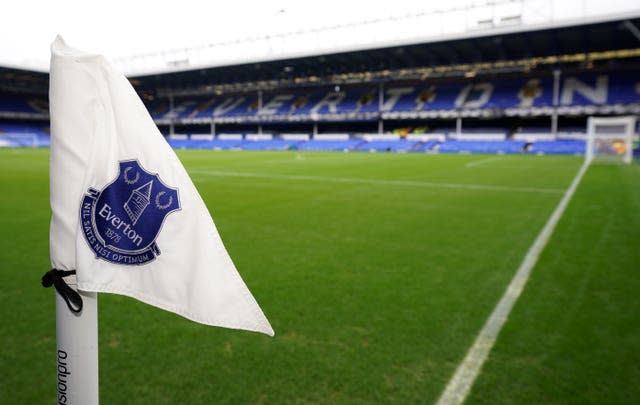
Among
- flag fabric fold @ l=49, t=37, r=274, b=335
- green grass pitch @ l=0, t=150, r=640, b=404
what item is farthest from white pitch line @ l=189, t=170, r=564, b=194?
flag fabric fold @ l=49, t=37, r=274, b=335

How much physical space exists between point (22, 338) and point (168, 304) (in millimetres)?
2692

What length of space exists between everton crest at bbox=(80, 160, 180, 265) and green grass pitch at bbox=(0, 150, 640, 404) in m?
1.59

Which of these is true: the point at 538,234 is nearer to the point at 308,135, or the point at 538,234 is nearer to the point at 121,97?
the point at 121,97

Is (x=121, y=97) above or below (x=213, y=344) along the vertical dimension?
above

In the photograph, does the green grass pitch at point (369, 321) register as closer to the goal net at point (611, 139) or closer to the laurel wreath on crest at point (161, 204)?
the laurel wreath on crest at point (161, 204)

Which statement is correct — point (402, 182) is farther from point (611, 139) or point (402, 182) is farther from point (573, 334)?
point (611, 139)

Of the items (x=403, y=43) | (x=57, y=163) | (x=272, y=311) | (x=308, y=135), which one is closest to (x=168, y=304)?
(x=57, y=163)

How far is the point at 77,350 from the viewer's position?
1076 millimetres

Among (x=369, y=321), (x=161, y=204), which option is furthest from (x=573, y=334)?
(x=161, y=204)

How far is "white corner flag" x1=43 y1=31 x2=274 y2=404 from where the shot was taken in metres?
1.06

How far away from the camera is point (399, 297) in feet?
13.0

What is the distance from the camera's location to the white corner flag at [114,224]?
1.06 m

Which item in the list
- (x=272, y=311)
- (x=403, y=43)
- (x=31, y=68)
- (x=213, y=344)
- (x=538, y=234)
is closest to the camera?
(x=213, y=344)

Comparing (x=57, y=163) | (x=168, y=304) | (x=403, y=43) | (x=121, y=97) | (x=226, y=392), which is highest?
(x=403, y=43)
